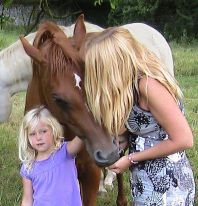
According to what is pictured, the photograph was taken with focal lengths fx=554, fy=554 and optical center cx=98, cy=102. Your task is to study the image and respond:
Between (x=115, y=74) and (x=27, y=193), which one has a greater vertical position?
(x=115, y=74)

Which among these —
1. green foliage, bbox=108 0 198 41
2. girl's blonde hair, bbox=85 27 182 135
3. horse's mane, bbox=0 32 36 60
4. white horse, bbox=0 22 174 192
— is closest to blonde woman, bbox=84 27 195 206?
girl's blonde hair, bbox=85 27 182 135

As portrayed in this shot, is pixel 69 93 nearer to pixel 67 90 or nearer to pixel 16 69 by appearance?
pixel 67 90

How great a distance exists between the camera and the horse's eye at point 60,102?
8.23 ft

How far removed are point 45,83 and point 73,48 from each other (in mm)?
214

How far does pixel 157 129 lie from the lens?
245 cm

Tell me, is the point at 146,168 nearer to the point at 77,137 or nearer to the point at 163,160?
the point at 163,160

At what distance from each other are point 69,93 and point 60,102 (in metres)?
0.08

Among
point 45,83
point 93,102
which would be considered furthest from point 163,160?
point 45,83

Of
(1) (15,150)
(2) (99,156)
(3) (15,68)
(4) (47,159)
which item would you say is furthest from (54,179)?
(1) (15,150)

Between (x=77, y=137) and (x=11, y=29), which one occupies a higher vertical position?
(x=77, y=137)

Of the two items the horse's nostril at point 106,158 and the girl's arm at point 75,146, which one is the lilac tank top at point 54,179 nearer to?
the girl's arm at point 75,146

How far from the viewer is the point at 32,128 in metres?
2.62

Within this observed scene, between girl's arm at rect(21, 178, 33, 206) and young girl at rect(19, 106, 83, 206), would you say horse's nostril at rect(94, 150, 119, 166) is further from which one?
girl's arm at rect(21, 178, 33, 206)

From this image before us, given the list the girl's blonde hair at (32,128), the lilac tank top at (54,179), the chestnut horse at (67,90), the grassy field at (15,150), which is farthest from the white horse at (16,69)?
the lilac tank top at (54,179)
